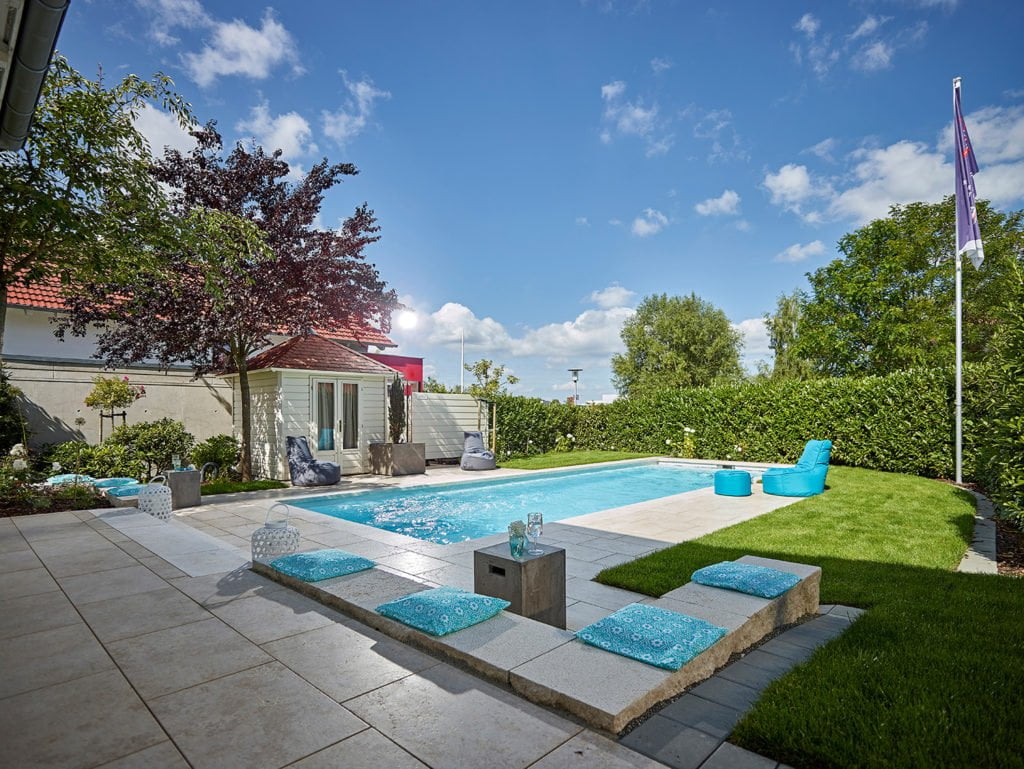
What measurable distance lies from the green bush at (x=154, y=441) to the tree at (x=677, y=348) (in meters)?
26.4

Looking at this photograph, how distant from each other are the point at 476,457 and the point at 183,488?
6658 mm

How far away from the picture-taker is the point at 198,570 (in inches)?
171

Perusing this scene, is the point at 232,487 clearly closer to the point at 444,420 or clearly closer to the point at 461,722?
the point at 444,420

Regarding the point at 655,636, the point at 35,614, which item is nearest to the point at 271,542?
the point at 35,614

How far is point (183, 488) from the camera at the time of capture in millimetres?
8047

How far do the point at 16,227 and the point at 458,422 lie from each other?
10.6 meters

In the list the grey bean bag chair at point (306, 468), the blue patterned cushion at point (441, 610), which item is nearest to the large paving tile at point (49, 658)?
the blue patterned cushion at point (441, 610)

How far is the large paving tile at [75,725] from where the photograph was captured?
1909 millimetres

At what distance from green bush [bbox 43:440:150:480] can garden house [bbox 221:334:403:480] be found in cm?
249

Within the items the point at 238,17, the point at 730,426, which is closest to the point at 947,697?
the point at 238,17

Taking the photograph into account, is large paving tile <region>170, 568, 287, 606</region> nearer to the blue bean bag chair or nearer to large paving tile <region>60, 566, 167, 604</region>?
large paving tile <region>60, 566, 167, 604</region>

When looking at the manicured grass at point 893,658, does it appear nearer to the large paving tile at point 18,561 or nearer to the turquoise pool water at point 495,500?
the turquoise pool water at point 495,500

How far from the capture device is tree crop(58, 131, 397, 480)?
8.94 m

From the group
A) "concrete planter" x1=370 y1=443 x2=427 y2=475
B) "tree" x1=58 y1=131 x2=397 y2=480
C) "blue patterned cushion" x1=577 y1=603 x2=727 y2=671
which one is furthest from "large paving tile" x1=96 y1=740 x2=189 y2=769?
"concrete planter" x1=370 y1=443 x2=427 y2=475
